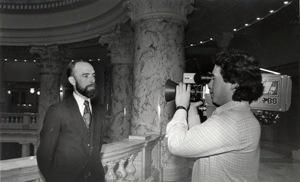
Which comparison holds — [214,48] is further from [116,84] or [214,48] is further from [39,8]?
[39,8]

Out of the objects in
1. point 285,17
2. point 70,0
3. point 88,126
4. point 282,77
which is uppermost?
point 70,0

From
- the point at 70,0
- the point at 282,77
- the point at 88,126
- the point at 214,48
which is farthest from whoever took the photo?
the point at 214,48

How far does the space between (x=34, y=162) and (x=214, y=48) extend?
13845 millimetres

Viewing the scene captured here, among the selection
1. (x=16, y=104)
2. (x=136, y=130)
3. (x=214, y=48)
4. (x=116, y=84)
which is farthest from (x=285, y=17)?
(x=16, y=104)

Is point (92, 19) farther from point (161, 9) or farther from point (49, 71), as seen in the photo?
point (161, 9)

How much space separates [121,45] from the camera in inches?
392

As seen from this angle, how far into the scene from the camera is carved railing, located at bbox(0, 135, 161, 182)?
2.30 meters

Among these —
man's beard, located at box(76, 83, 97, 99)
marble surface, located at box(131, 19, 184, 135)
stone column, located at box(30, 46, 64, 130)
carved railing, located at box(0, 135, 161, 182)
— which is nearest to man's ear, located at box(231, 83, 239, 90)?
man's beard, located at box(76, 83, 97, 99)

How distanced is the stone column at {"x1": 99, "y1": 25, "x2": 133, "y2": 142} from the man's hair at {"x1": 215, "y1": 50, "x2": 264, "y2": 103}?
827 cm

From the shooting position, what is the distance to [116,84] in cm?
1034

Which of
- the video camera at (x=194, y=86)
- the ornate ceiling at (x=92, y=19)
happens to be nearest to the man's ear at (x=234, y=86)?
the video camera at (x=194, y=86)

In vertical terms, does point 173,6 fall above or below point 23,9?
below

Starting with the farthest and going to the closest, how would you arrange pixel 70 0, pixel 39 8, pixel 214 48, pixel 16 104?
pixel 16 104
pixel 214 48
pixel 39 8
pixel 70 0

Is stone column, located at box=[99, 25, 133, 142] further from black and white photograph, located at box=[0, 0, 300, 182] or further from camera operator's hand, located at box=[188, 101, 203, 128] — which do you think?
camera operator's hand, located at box=[188, 101, 203, 128]
